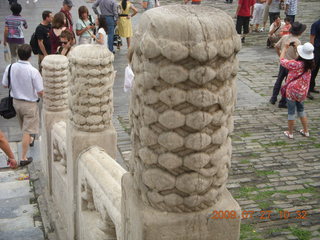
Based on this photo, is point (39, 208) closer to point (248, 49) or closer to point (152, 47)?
point (152, 47)

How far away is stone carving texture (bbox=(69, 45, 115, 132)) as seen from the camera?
4.00 metres

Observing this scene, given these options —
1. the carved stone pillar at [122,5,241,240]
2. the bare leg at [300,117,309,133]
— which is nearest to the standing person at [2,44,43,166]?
the bare leg at [300,117,309,133]

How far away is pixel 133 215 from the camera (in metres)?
2.19

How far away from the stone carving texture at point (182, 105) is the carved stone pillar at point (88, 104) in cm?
200

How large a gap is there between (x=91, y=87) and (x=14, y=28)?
7555 mm

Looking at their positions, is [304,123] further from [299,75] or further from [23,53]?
[23,53]

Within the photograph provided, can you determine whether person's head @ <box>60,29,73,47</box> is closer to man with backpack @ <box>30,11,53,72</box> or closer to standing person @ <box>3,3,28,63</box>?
man with backpack @ <box>30,11,53,72</box>

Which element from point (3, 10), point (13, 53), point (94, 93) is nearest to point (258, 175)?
point (94, 93)

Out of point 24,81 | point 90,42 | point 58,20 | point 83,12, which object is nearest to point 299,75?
point 24,81

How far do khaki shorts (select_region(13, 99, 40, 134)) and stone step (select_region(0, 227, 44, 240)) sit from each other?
7.29 ft

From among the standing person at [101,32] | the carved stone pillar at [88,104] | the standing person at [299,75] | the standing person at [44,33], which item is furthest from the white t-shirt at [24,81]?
the standing person at [101,32]

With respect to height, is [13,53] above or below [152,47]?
below

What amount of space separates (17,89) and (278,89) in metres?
5.38

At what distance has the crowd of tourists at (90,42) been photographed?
6.81 metres
